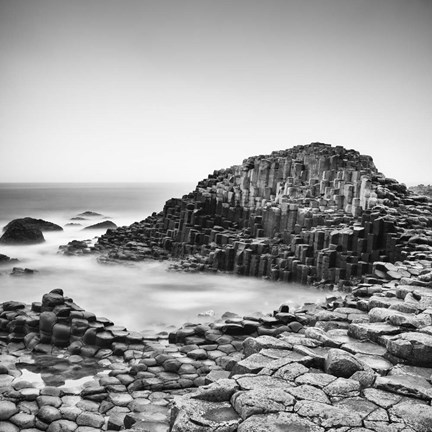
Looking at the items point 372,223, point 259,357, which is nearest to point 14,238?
point 372,223

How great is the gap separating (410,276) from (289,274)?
6666mm

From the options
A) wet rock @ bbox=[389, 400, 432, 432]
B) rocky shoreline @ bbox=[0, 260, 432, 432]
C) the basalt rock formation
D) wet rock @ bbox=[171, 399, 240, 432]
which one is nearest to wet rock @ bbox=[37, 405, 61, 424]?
rocky shoreline @ bbox=[0, 260, 432, 432]

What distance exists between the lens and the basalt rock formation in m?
16.5

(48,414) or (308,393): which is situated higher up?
(308,393)

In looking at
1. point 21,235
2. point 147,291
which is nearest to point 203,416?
point 147,291

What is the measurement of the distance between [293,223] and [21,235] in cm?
1943

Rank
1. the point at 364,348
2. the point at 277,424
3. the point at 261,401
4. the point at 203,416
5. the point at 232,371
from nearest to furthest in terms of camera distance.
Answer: the point at 277,424, the point at 203,416, the point at 261,401, the point at 232,371, the point at 364,348

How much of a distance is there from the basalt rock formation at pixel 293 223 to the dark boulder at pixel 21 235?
21.3ft

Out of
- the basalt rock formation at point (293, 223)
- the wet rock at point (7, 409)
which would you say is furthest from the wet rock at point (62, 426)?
the basalt rock formation at point (293, 223)

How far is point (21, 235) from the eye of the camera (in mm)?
30016

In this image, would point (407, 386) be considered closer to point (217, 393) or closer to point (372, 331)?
point (372, 331)

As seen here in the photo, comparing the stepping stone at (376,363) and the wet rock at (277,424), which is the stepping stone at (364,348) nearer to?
the stepping stone at (376,363)

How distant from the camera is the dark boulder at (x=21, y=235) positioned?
96.0 feet

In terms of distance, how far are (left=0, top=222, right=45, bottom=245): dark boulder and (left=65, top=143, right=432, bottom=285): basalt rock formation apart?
6.50 metres
